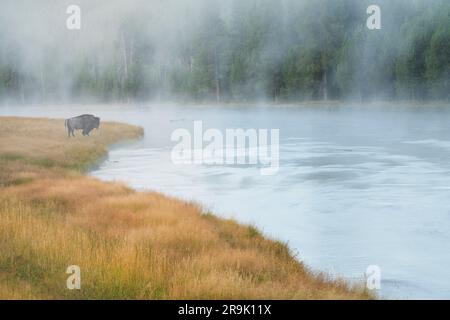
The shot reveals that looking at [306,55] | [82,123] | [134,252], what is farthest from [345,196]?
[306,55]

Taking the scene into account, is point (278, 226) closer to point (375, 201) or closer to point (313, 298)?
point (375, 201)

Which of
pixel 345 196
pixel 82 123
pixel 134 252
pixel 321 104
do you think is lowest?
pixel 345 196

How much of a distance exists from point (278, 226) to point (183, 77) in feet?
442

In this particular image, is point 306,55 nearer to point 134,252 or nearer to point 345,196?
point 345,196

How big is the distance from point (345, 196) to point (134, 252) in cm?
1438

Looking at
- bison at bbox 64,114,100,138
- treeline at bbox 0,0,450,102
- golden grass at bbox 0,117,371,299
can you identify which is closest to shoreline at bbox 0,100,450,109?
treeline at bbox 0,0,450,102

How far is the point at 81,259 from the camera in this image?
12.9m

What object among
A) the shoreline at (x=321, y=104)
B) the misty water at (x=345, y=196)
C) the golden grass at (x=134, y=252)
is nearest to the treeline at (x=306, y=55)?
the shoreline at (x=321, y=104)

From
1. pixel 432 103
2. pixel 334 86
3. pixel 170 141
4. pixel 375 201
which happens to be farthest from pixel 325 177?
pixel 334 86

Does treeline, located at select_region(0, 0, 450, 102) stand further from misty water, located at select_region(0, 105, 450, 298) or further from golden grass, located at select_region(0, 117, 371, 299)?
golden grass, located at select_region(0, 117, 371, 299)

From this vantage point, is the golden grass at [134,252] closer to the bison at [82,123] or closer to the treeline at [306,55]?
the bison at [82,123]

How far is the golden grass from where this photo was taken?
11.0 meters

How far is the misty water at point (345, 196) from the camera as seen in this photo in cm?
1571

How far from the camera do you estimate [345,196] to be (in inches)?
1005
